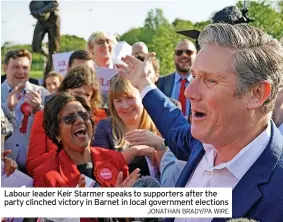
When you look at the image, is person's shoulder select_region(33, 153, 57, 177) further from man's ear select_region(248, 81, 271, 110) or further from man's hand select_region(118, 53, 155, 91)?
man's ear select_region(248, 81, 271, 110)

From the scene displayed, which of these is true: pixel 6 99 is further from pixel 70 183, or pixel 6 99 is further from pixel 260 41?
pixel 260 41

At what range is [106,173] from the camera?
2.90m

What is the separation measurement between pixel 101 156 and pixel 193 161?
1.17 m

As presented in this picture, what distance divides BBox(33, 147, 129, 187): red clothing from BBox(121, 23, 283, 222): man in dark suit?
1.19m

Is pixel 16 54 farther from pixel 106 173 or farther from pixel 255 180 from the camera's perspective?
pixel 255 180

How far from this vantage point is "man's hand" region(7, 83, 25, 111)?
4359 millimetres

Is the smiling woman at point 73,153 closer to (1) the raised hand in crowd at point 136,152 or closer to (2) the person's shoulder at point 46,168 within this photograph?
(2) the person's shoulder at point 46,168

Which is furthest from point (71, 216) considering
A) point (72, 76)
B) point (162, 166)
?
point (72, 76)

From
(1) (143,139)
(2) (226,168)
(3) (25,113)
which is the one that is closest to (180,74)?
(3) (25,113)

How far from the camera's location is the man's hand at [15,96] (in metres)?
4.36

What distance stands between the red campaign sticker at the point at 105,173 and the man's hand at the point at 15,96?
1.70m

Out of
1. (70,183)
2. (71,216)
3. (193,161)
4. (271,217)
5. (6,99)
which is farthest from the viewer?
(6,99)

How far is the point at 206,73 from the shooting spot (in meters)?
1.69

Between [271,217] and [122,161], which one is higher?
[271,217]
